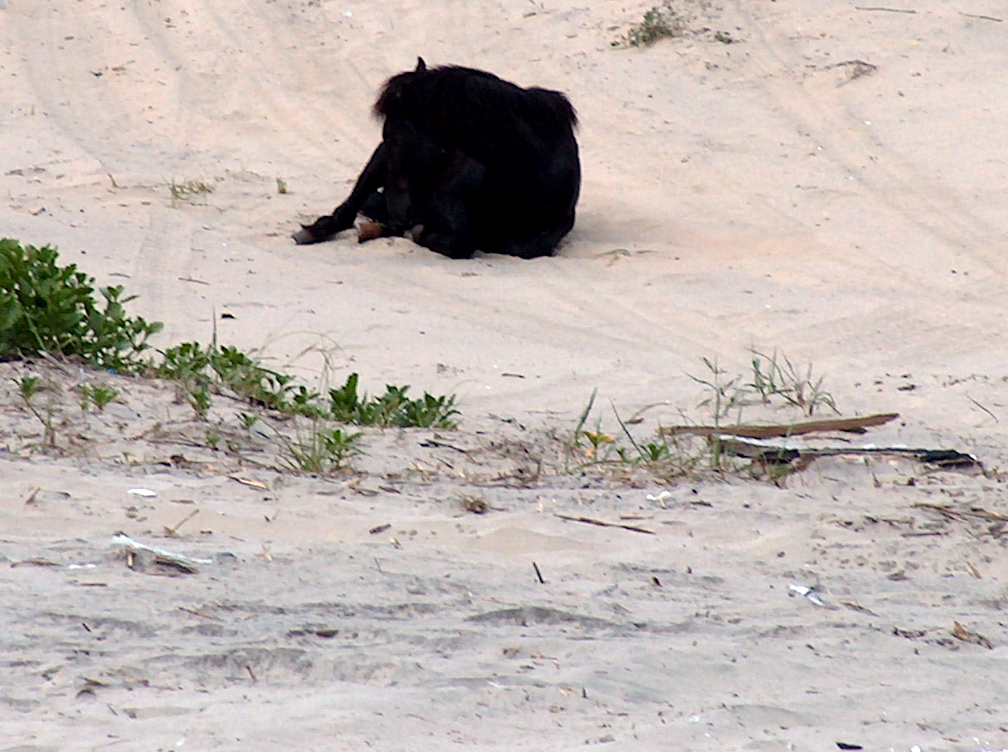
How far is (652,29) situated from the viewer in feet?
41.3

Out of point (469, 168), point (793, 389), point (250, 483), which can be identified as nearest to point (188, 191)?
point (469, 168)

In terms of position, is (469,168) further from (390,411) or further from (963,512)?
(963,512)

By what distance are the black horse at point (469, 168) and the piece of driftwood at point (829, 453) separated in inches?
158

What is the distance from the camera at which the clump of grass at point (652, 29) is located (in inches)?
496

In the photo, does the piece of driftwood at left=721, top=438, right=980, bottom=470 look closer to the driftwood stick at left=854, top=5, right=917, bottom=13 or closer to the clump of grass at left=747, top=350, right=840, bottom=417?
the clump of grass at left=747, top=350, right=840, bottom=417

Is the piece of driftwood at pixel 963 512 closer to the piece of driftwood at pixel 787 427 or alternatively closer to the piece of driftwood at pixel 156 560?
the piece of driftwood at pixel 787 427

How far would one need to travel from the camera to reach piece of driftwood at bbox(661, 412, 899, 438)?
4590 mm

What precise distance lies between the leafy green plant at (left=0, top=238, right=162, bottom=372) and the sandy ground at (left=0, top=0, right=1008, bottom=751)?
0.16 metres

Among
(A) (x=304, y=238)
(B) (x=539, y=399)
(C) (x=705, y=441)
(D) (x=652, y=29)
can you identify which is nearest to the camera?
(C) (x=705, y=441)

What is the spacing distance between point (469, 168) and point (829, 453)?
4.31m

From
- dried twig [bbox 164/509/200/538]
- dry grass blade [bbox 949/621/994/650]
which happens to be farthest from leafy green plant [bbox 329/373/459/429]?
dry grass blade [bbox 949/621/994/650]

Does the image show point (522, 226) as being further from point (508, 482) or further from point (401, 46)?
point (401, 46)

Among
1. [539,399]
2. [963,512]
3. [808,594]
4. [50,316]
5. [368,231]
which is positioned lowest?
[368,231]

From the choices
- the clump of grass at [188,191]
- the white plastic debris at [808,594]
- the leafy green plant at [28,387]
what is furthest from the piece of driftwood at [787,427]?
the clump of grass at [188,191]
